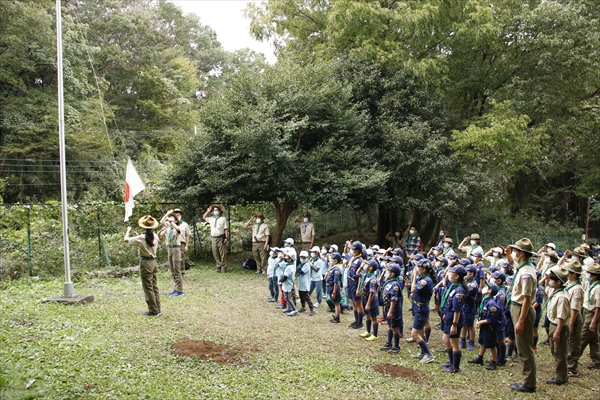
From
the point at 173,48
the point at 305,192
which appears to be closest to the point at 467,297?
the point at 305,192

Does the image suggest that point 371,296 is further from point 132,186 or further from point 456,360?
point 132,186

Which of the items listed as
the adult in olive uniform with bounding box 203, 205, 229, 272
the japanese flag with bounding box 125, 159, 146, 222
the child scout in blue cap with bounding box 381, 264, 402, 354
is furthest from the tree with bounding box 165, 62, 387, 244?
the child scout in blue cap with bounding box 381, 264, 402, 354

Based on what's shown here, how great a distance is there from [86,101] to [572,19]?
2398 cm

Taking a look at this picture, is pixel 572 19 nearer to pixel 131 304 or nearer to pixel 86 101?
pixel 131 304

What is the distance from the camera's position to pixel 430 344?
373 inches

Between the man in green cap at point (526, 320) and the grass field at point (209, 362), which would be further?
the man in green cap at point (526, 320)

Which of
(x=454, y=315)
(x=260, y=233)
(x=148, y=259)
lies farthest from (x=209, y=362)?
(x=260, y=233)

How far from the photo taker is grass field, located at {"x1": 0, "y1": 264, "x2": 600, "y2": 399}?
6.41 m

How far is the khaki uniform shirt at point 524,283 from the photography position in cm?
698

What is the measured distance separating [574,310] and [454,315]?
182cm

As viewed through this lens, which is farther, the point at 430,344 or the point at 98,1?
the point at 98,1

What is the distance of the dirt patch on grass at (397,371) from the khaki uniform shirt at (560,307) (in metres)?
2.29

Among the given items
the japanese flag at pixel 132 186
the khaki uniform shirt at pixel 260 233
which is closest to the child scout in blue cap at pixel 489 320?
the japanese flag at pixel 132 186

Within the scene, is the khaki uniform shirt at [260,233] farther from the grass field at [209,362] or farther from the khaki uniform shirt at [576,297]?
the khaki uniform shirt at [576,297]
